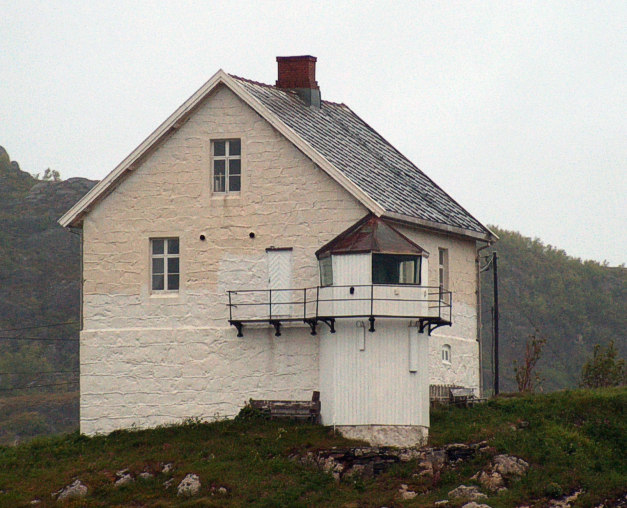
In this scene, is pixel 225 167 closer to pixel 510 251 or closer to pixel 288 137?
Result: pixel 288 137

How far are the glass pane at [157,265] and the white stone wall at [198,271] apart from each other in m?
0.28

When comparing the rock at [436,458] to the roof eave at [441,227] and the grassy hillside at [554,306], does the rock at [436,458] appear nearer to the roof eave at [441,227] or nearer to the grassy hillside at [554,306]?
the roof eave at [441,227]

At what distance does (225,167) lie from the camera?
154 ft

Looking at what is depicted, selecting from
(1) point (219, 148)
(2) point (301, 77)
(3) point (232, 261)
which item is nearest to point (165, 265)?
(3) point (232, 261)

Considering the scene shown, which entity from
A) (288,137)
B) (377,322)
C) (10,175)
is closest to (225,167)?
(288,137)

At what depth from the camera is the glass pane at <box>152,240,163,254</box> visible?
47250 mm

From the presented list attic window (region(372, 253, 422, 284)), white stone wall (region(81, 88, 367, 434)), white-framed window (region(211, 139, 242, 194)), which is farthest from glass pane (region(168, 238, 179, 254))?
attic window (region(372, 253, 422, 284))

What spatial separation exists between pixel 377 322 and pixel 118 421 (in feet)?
30.9

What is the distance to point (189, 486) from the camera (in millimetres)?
40531

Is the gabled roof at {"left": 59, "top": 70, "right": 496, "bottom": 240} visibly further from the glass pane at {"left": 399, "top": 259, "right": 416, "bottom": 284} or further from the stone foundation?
the stone foundation

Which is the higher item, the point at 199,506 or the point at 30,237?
the point at 30,237

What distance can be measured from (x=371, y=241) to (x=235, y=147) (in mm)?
6191

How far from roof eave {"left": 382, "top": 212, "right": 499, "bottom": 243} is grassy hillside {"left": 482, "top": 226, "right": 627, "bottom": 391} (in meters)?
61.4

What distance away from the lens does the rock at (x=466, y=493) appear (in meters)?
38.8
